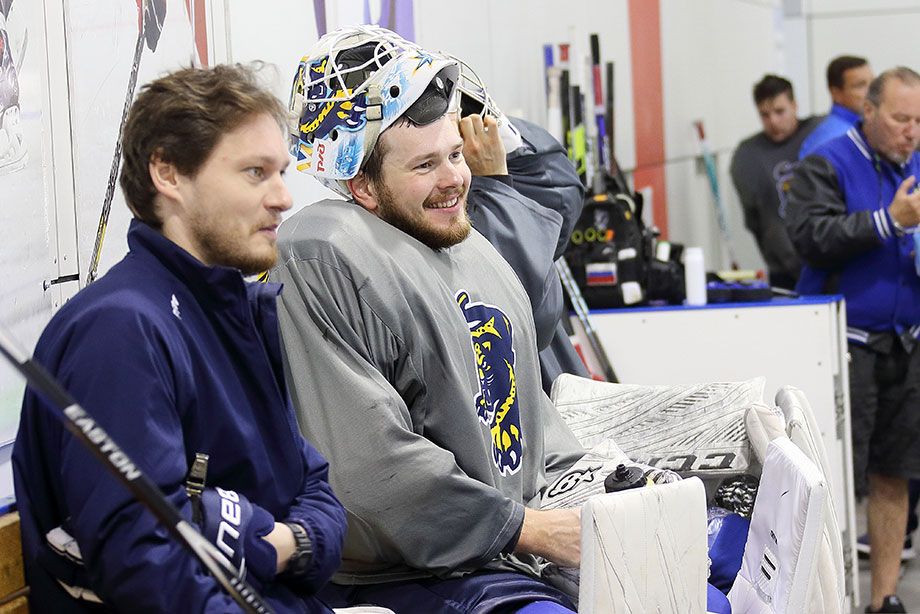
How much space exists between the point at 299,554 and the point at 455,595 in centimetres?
48

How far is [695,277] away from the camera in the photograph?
4.20m

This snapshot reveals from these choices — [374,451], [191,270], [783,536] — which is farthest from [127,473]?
[783,536]

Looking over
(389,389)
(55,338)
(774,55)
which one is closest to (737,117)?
(774,55)

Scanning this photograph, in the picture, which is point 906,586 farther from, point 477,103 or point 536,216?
point 477,103

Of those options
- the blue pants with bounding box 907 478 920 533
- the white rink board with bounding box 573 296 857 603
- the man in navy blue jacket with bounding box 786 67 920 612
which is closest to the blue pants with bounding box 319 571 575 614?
the white rink board with bounding box 573 296 857 603

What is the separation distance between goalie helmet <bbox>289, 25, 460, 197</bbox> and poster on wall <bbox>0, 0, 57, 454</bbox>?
0.43 metres

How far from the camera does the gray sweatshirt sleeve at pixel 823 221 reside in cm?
404

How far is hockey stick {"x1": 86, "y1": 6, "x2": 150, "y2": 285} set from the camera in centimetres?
208

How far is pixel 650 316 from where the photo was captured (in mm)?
4133

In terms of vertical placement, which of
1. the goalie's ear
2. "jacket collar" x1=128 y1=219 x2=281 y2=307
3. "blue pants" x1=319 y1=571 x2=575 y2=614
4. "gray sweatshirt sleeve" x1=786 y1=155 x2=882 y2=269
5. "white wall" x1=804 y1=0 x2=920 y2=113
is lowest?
"blue pants" x1=319 y1=571 x2=575 y2=614

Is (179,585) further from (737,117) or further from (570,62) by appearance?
(737,117)

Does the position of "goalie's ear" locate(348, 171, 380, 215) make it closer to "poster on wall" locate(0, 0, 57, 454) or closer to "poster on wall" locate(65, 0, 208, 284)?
"poster on wall" locate(65, 0, 208, 284)

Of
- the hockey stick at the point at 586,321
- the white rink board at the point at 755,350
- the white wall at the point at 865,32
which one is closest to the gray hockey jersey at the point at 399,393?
the hockey stick at the point at 586,321

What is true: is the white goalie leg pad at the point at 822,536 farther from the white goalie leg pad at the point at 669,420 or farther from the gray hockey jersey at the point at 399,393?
the gray hockey jersey at the point at 399,393
